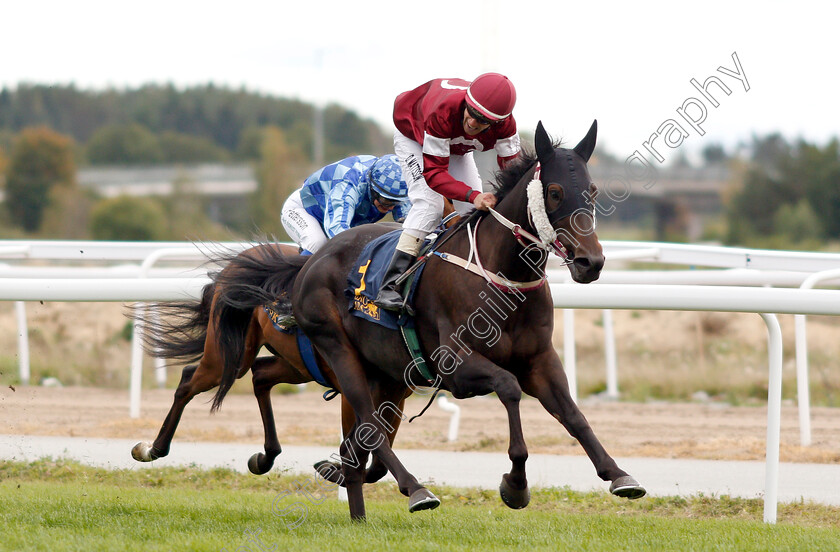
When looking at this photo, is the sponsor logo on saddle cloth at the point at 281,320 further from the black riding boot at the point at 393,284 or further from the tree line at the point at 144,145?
the tree line at the point at 144,145

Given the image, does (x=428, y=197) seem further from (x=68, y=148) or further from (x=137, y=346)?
(x=68, y=148)

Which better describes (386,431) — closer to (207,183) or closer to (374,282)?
(374,282)

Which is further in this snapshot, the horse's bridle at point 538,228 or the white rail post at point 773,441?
the white rail post at point 773,441

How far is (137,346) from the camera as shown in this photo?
21.6 ft

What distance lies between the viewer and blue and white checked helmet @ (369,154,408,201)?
17.2ft

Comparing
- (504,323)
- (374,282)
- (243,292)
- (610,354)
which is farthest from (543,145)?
(610,354)

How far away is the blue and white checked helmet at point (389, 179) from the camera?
5.25 metres

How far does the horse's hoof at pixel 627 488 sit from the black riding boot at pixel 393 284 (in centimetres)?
116

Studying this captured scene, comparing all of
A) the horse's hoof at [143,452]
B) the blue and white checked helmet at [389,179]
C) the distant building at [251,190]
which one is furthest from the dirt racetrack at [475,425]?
the distant building at [251,190]

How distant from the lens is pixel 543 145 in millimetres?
3701

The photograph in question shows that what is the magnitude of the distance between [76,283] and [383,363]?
1.63 m

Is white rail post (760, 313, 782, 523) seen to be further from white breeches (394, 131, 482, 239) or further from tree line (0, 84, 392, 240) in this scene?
tree line (0, 84, 392, 240)

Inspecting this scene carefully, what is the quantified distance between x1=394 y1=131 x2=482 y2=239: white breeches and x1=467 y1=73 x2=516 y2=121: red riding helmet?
431mm

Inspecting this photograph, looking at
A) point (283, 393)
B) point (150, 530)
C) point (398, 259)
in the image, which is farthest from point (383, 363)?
point (283, 393)
